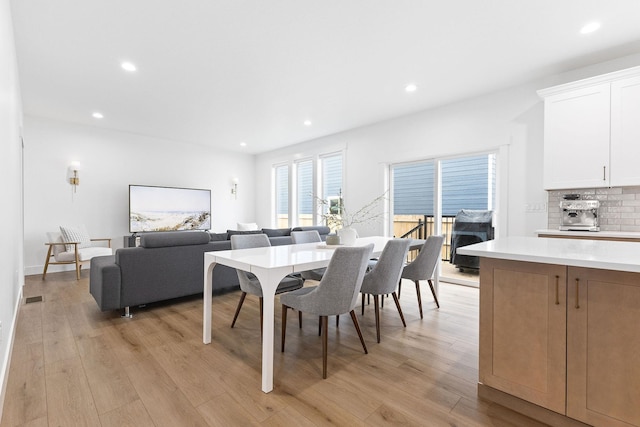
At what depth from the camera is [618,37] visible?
277 cm

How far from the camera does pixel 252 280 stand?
2572 mm

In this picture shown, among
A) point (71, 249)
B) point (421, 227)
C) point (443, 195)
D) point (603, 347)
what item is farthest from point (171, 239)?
point (443, 195)

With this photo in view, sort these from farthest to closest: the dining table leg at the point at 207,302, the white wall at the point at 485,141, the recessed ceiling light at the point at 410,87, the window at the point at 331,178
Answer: the window at the point at 331,178 → the recessed ceiling light at the point at 410,87 → the white wall at the point at 485,141 → the dining table leg at the point at 207,302

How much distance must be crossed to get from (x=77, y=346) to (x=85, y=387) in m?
0.75

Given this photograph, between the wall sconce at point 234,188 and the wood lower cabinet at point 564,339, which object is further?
the wall sconce at point 234,188

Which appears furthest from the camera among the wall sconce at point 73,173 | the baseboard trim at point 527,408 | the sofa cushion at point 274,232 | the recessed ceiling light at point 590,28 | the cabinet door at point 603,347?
the wall sconce at point 73,173

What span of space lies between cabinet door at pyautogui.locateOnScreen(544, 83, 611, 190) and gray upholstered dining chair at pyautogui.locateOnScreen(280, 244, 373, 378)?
9.02 ft

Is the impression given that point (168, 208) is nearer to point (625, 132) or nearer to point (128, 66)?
point (128, 66)

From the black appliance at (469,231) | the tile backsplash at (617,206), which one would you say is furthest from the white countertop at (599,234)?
the black appliance at (469,231)

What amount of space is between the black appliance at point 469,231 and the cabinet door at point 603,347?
3.03 meters

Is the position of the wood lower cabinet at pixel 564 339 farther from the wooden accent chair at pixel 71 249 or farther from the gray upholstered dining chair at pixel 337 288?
the wooden accent chair at pixel 71 249

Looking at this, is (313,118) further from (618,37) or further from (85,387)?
(85,387)

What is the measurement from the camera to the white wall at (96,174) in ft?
16.7

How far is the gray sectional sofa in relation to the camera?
294cm
